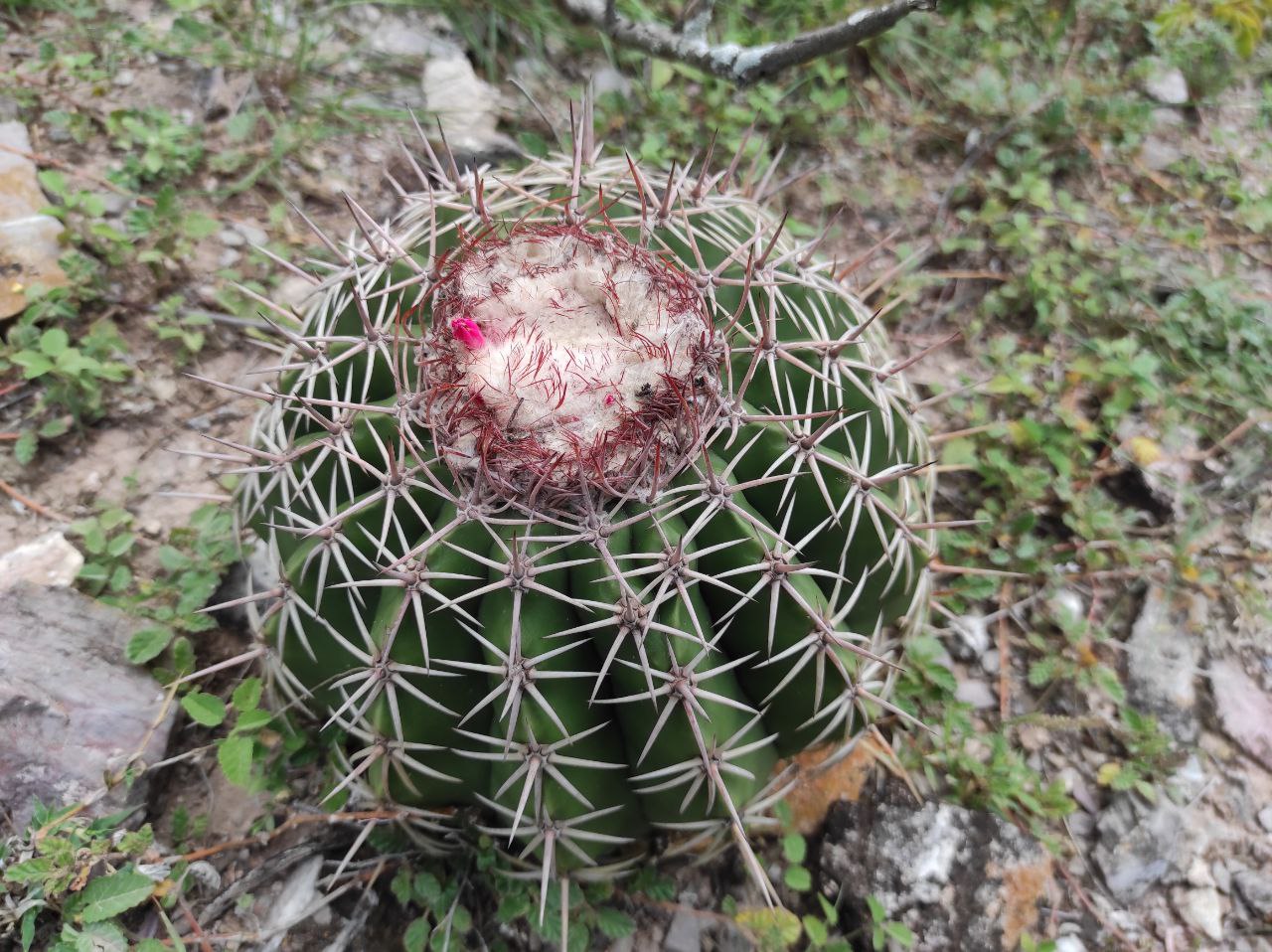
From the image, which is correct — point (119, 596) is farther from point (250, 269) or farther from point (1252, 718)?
point (1252, 718)

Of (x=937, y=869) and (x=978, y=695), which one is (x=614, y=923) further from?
(x=978, y=695)

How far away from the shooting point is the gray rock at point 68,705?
183 cm

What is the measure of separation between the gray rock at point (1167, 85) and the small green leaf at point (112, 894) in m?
4.13

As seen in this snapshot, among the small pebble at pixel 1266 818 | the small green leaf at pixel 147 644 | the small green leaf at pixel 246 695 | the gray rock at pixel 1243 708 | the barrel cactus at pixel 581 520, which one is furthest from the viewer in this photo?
the gray rock at pixel 1243 708

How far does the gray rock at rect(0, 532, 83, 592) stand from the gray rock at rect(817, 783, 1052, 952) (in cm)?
178

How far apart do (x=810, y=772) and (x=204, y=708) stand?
1.20m

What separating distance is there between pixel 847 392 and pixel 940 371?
1496 mm

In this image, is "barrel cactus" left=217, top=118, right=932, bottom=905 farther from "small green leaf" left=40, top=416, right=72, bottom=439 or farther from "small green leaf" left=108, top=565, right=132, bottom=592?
"small green leaf" left=40, top=416, right=72, bottom=439

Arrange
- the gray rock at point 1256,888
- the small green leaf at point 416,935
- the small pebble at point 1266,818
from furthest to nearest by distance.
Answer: the small pebble at point 1266,818 → the gray rock at point 1256,888 → the small green leaf at point 416,935

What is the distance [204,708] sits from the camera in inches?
73.6

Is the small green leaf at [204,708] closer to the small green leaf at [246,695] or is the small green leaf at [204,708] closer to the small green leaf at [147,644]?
the small green leaf at [246,695]

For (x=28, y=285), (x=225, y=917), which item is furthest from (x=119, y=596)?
(x=28, y=285)

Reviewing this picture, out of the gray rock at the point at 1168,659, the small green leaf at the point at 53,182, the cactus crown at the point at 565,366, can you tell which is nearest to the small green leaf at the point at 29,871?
the cactus crown at the point at 565,366

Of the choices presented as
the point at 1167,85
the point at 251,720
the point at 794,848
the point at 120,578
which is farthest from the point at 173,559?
the point at 1167,85
